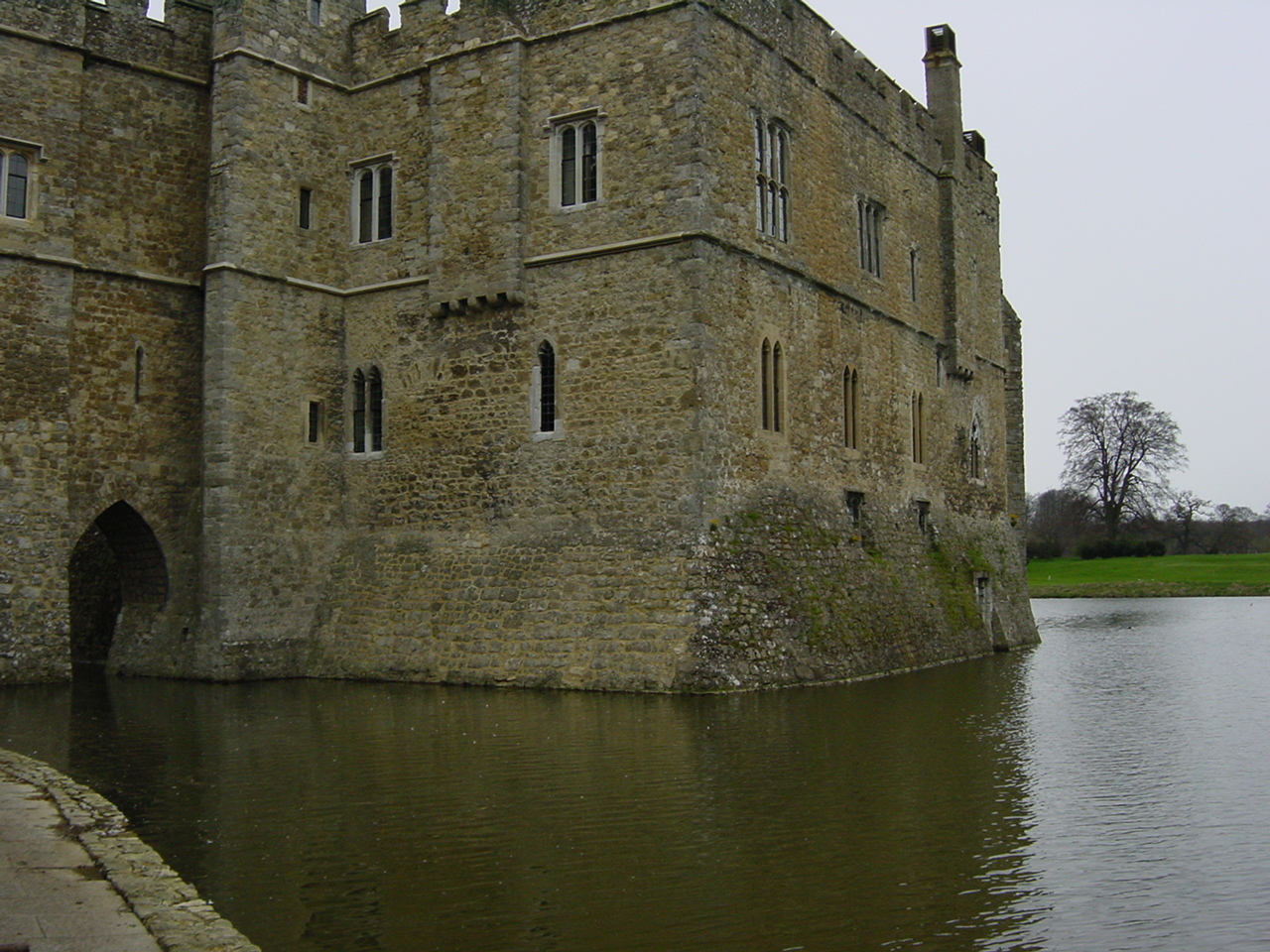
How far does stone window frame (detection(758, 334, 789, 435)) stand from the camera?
18.8 meters

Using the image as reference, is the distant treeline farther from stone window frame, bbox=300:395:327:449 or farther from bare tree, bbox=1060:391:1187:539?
stone window frame, bbox=300:395:327:449

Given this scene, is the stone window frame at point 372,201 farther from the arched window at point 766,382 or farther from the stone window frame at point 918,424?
the stone window frame at point 918,424

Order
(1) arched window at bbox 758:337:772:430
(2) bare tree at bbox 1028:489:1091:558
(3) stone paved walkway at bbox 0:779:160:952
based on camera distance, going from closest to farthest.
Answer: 1. (3) stone paved walkway at bbox 0:779:160:952
2. (1) arched window at bbox 758:337:772:430
3. (2) bare tree at bbox 1028:489:1091:558

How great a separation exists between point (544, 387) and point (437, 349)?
2110 mm

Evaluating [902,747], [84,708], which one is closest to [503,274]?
[84,708]

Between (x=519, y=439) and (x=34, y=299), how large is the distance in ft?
24.4

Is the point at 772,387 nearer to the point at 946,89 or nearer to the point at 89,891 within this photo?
the point at 946,89

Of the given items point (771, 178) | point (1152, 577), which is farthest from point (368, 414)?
point (1152, 577)

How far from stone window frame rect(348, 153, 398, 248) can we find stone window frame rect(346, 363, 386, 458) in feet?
7.21

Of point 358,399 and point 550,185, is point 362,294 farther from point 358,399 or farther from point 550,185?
point 550,185

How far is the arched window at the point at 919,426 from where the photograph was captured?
24.7m

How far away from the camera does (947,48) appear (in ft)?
92.2

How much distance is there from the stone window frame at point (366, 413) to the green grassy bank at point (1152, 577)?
1816 inches

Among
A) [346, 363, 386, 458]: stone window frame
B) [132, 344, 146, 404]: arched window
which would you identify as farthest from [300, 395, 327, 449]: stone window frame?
→ [132, 344, 146, 404]: arched window
